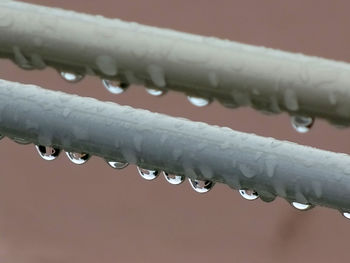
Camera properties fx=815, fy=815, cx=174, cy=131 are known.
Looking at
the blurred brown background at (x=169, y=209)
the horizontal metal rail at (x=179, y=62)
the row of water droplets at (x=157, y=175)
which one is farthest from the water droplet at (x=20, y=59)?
the blurred brown background at (x=169, y=209)

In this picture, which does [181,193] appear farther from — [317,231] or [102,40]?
[102,40]

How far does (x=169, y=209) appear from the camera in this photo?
74.8 inches

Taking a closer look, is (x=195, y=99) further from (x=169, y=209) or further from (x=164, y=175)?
(x=169, y=209)

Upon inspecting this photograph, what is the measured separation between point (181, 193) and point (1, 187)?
44 centimetres

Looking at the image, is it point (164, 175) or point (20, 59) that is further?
point (164, 175)

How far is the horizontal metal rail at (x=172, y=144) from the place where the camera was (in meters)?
0.42

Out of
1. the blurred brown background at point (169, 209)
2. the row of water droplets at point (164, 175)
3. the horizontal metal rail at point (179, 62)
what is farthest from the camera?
the blurred brown background at point (169, 209)

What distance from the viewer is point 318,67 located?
1.10ft

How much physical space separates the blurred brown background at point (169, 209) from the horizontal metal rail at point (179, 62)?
4.58 ft

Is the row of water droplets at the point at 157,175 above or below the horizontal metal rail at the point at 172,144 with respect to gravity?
above

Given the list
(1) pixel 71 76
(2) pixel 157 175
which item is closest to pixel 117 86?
(1) pixel 71 76

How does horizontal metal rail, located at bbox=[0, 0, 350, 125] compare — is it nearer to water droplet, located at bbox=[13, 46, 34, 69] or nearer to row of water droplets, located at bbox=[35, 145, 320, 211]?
water droplet, located at bbox=[13, 46, 34, 69]

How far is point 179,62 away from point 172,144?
0.29 ft

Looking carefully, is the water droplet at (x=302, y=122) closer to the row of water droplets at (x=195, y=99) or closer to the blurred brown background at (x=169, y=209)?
the row of water droplets at (x=195, y=99)
